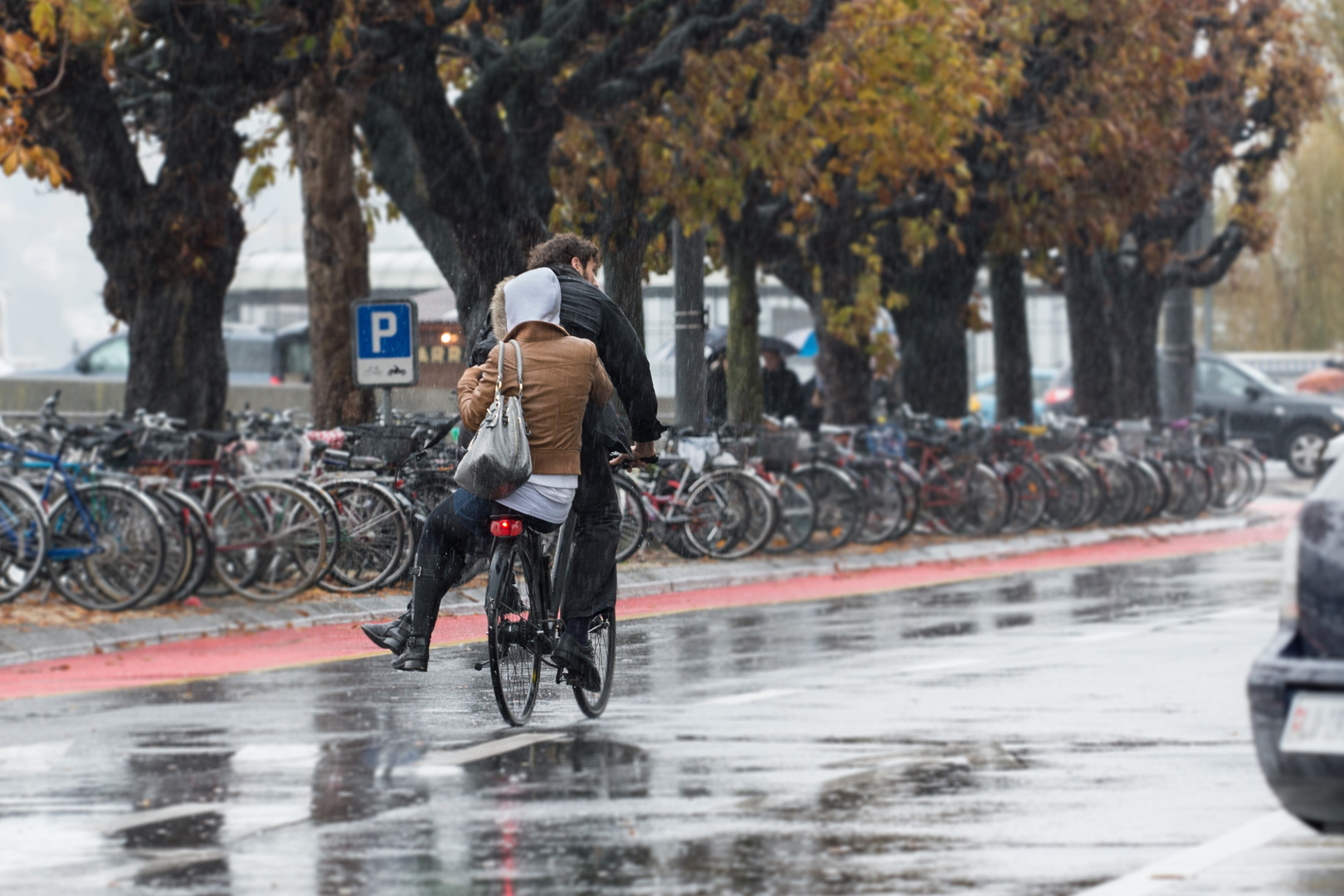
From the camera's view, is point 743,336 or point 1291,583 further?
point 743,336

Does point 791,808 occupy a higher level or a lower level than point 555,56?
lower

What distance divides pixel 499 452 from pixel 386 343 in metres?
7.62

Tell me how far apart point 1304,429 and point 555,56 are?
77.3ft

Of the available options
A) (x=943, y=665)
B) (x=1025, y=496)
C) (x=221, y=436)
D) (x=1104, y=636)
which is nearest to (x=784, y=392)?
(x=1025, y=496)

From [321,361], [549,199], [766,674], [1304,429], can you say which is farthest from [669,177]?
[1304,429]

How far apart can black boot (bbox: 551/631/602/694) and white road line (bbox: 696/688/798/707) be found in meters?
1.21

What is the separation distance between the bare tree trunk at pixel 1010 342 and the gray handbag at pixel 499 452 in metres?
21.7

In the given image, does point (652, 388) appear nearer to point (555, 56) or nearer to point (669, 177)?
point (555, 56)

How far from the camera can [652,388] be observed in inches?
382

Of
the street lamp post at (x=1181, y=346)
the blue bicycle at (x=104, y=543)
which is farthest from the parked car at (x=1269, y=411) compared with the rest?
the blue bicycle at (x=104, y=543)

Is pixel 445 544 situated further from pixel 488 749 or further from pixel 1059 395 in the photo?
pixel 1059 395

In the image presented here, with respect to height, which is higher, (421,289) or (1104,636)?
(421,289)

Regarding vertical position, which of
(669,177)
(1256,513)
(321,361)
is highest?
(669,177)

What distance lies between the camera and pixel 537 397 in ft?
30.8
